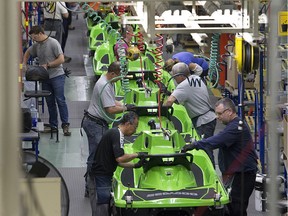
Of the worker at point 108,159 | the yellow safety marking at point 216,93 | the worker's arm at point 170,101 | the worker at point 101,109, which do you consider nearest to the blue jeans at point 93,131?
the worker at point 101,109

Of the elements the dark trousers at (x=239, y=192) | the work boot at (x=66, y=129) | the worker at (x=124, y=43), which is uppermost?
the worker at (x=124, y=43)

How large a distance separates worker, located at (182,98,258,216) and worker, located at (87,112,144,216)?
620mm

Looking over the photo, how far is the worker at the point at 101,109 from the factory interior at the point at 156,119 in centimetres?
22

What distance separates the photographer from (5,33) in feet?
8.45

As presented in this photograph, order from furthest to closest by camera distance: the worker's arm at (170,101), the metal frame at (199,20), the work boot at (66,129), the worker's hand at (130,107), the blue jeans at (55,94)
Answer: the work boot at (66,129) → the blue jeans at (55,94) → the worker's arm at (170,101) → the worker's hand at (130,107) → the metal frame at (199,20)

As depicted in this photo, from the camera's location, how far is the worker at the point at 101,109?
1090cm

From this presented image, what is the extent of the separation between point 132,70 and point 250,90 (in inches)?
76.2

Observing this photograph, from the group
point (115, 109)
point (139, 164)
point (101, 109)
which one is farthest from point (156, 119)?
point (139, 164)

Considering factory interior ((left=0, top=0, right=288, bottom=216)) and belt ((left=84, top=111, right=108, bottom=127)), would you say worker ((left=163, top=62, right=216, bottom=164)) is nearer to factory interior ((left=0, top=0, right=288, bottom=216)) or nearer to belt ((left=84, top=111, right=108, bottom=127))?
factory interior ((left=0, top=0, right=288, bottom=216))

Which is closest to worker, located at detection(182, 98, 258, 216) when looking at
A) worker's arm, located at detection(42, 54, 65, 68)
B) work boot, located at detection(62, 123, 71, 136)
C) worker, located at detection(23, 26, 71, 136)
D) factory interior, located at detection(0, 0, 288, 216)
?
factory interior, located at detection(0, 0, 288, 216)

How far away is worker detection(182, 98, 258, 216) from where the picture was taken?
366 inches

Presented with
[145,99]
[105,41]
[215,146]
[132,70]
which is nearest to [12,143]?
[215,146]

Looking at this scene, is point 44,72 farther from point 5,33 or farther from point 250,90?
point 5,33

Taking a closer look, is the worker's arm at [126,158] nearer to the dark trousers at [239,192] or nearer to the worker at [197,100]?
the dark trousers at [239,192]
